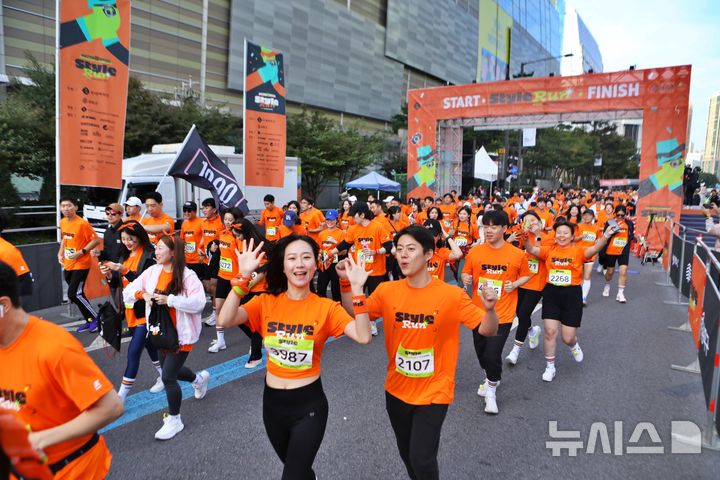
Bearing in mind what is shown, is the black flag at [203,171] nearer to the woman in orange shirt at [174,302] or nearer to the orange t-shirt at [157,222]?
the orange t-shirt at [157,222]

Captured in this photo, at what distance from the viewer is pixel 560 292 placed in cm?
554

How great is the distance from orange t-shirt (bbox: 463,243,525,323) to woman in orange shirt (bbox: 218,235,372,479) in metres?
2.19

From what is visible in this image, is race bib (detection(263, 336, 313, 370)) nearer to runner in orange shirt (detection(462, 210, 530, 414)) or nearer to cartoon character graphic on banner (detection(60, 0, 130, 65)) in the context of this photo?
runner in orange shirt (detection(462, 210, 530, 414))

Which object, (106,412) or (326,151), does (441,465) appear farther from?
(326,151)

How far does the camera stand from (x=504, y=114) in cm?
1902

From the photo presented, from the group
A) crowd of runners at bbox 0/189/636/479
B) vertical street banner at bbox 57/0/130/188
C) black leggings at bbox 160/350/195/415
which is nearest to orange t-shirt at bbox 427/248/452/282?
crowd of runners at bbox 0/189/636/479

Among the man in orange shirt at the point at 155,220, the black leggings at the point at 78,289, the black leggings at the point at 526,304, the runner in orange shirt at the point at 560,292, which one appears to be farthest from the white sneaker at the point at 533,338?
the black leggings at the point at 78,289

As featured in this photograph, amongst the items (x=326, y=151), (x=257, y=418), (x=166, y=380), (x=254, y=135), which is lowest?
(x=257, y=418)

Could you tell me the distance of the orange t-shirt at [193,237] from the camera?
7.91m

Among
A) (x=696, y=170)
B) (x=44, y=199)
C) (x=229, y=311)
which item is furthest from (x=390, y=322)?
(x=696, y=170)

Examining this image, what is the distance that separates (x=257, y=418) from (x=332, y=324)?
7.14 ft

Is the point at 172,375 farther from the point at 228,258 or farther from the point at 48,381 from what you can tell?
the point at 228,258

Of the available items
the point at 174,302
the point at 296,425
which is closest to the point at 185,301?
the point at 174,302

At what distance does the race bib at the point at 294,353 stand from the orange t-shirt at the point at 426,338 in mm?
593
